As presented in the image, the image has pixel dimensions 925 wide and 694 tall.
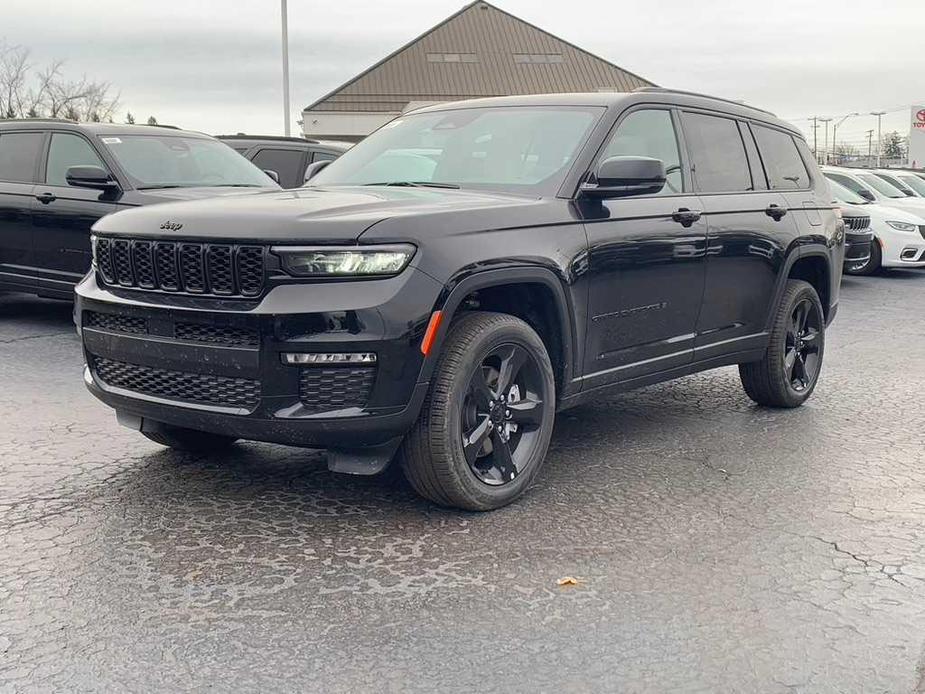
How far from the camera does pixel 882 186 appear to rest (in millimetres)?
19125

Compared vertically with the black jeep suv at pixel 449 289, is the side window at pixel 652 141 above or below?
above

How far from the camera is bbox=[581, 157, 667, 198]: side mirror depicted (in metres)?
4.77

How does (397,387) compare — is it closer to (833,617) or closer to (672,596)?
(672,596)

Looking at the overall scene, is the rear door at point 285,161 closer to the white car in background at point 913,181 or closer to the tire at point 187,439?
the tire at point 187,439

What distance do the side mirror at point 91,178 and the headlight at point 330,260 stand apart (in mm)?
5058

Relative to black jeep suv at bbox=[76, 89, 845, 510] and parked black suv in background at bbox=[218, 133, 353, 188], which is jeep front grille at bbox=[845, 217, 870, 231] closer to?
parked black suv in background at bbox=[218, 133, 353, 188]

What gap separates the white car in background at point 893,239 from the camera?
1644 cm

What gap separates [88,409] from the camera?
6305mm

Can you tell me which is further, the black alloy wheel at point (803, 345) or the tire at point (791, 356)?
the black alloy wheel at point (803, 345)

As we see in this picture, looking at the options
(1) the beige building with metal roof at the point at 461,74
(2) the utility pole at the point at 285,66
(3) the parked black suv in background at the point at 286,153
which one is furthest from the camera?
(1) the beige building with metal roof at the point at 461,74

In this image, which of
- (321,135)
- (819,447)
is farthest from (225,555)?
(321,135)

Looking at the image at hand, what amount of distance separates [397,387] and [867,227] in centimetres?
1282

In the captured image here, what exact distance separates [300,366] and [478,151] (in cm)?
183

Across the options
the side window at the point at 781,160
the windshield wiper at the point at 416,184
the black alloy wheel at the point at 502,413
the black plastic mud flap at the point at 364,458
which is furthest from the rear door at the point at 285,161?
the black plastic mud flap at the point at 364,458
